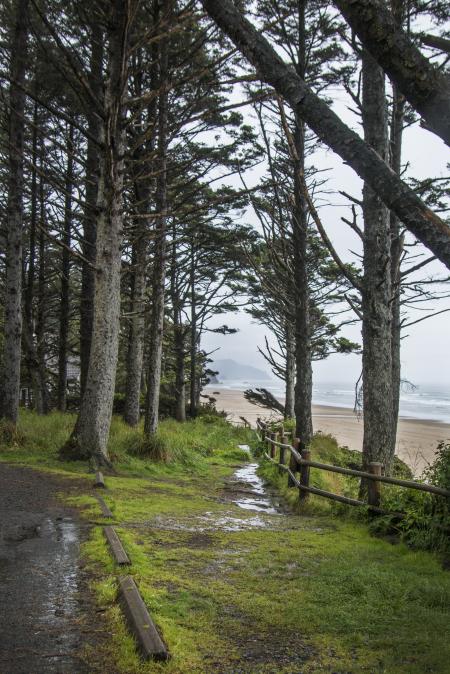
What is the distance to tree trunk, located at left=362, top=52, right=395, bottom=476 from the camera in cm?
853

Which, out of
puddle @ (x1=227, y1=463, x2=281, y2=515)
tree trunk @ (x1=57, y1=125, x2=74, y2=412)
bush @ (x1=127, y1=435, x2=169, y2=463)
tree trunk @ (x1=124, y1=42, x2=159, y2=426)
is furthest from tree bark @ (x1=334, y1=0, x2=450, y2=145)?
tree trunk @ (x1=57, y1=125, x2=74, y2=412)

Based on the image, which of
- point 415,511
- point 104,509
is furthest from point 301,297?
point 104,509

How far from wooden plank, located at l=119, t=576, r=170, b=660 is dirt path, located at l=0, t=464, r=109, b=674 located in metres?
0.24

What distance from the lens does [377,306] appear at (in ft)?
28.0

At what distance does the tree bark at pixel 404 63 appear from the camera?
256 cm

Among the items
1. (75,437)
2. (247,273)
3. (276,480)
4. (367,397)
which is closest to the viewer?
(367,397)

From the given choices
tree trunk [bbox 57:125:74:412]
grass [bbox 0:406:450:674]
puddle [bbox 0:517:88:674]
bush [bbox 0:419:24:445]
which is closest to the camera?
puddle [bbox 0:517:88:674]

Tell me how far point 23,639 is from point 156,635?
900 millimetres

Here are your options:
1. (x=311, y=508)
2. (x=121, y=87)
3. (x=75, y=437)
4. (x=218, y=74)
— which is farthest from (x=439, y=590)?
(x=218, y=74)

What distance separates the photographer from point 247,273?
26578 mm

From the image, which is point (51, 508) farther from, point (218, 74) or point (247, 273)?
point (247, 273)

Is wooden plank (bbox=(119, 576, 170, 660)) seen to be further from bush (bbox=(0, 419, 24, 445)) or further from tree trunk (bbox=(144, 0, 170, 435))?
tree trunk (bbox=(144, 0, 170, 435))

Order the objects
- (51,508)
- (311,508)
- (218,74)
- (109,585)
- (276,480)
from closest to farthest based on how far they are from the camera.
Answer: (109,585), (51,508), (311,508), (276,480), (218,74)

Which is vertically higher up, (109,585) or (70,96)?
(70,96)
